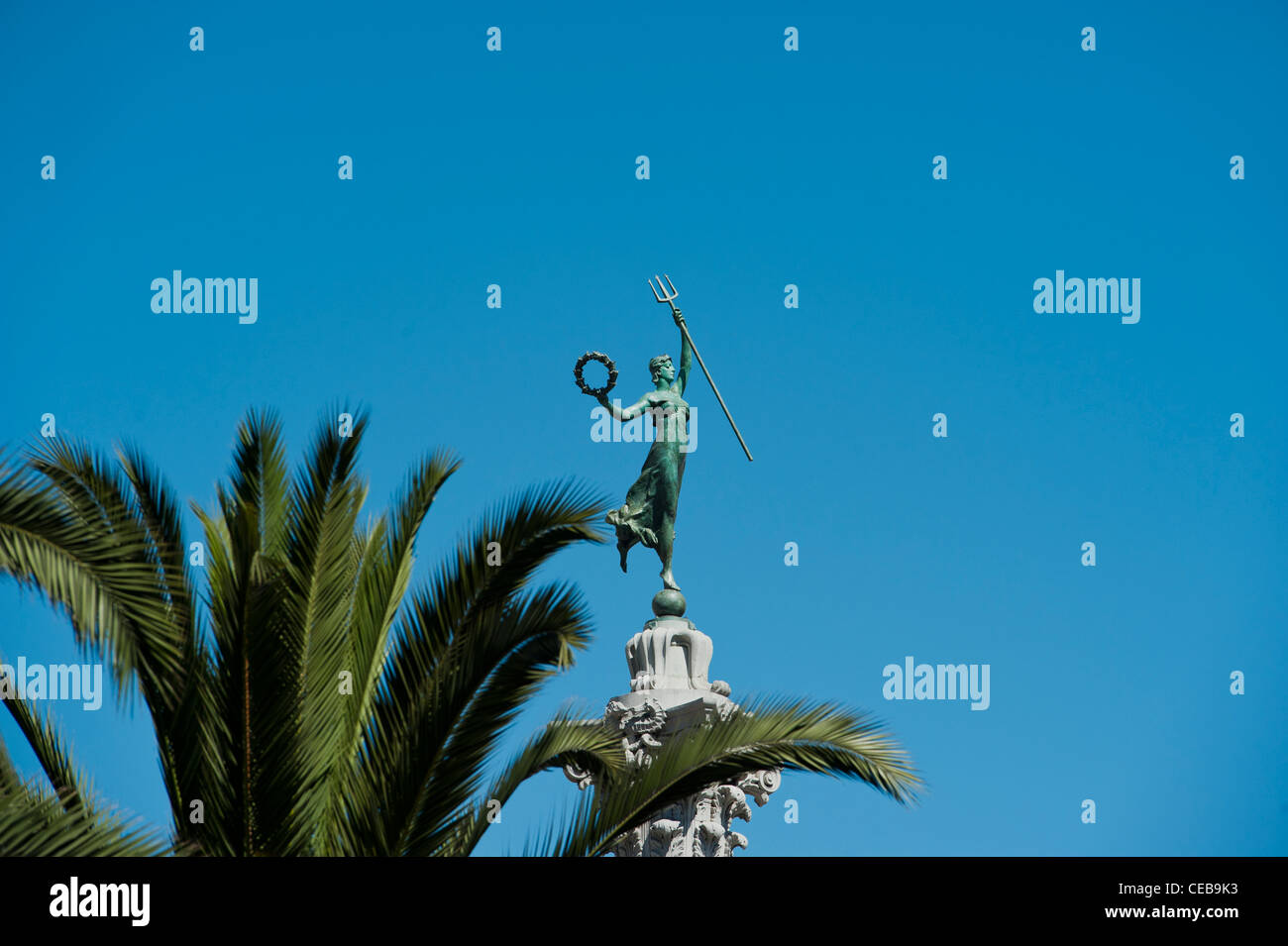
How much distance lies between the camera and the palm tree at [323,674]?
33.1ft

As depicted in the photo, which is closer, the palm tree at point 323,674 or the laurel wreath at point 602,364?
the palm tree at point 323,674

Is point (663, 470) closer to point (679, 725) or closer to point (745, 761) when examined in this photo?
point (679, 725)

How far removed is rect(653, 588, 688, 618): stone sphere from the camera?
17.5m

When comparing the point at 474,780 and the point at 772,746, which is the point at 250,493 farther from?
the point at 772,746

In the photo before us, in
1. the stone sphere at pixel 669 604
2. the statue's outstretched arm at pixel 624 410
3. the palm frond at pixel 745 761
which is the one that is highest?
the statue's outstretched arm at pixel 624 410

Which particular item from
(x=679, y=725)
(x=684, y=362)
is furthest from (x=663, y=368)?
(x=679, y=725)

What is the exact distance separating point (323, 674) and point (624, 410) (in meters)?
6.43

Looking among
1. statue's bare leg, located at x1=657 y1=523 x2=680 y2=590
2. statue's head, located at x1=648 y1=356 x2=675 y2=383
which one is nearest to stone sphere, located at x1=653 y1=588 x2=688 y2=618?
statue's bare leg, located at x1=657 y1=523 x2=680 y2=590

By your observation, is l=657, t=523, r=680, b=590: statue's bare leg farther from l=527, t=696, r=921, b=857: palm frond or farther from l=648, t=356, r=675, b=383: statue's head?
l=527, t=696, r=921, b=857: palm frond

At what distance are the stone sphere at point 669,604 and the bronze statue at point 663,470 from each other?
0.12 m

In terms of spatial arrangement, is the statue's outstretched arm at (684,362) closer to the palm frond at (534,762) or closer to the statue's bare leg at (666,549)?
the statue's bare leg at (666,549)

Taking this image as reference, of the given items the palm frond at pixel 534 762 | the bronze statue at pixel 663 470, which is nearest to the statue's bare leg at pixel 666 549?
the bronze statue at pixel 663 470
